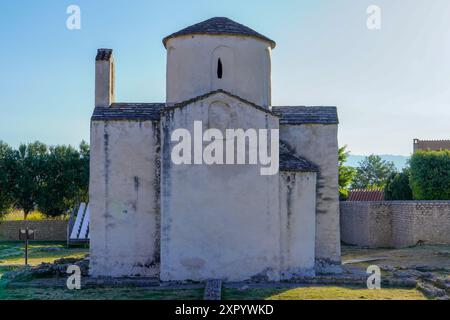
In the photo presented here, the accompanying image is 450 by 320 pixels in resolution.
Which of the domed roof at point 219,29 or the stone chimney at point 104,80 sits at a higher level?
the domed roof at point 219,29

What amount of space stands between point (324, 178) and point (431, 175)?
16.5 metres

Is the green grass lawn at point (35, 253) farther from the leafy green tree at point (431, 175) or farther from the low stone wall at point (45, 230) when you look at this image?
the leafy green tree at point (431, 175)

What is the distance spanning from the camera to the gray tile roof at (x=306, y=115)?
1916 cm

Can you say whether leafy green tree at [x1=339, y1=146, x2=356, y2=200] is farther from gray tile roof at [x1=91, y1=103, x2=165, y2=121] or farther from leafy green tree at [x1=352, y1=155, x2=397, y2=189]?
leafy green tree at [x1=352, y1=155, x2=397, y2=189]

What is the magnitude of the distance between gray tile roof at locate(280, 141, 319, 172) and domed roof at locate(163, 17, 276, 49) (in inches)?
148

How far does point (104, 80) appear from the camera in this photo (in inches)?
764

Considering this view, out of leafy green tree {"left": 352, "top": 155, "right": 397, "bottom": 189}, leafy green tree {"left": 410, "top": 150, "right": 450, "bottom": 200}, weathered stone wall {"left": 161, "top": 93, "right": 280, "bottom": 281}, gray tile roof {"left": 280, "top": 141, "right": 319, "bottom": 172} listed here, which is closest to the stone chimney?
weathered stone wall {"left": 161, "top": 93, "right": 280, "bottom": 281}

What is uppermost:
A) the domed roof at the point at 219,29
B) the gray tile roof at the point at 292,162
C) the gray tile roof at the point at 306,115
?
the domed roof at the point at 219,29

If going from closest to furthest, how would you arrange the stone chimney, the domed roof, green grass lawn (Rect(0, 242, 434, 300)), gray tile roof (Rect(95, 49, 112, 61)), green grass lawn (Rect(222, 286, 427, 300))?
1. green grass lawn (Rect(222, 286, 427, 300))
2. green grass lawn (Rect(0, 242, 434, 300))
3. the domed roof
4. the stone chimney
5. gray tile roof (Rect(95, 49, 112, 61))

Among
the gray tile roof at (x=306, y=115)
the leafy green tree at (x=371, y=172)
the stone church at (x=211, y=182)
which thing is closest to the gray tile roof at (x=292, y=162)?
the stone church at (x=211, y=182)

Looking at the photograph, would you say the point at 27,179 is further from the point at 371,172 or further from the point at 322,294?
the point at 371,172

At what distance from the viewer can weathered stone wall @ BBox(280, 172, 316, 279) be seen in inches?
674

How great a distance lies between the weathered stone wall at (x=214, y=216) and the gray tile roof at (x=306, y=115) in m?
3.06
